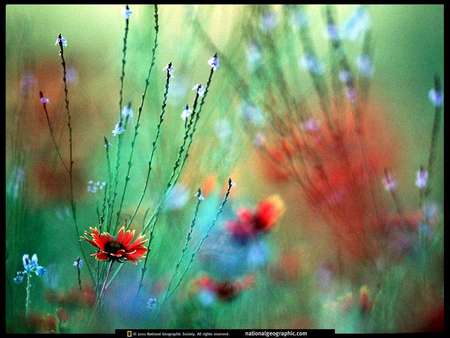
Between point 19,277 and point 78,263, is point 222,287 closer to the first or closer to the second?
point 78,263

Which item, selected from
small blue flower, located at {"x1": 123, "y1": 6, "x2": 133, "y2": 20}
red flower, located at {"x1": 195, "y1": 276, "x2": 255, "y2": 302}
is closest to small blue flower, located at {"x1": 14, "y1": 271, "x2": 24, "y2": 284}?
red flower, located at {"x1": 195, "y1": 276, "x2": 255, "y2": 302}

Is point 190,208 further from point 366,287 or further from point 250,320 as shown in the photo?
point 366,287

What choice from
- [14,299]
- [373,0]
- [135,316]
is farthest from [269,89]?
[14,299]

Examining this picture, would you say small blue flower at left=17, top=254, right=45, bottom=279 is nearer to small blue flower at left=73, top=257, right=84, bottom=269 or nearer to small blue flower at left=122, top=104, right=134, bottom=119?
small blue flower at left=73, top=257, right=84, bottom=269

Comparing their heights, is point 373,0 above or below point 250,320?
above

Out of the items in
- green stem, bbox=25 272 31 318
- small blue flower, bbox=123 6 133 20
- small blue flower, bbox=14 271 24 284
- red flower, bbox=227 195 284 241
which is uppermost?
small blue flower, bbox=123 6 133 20

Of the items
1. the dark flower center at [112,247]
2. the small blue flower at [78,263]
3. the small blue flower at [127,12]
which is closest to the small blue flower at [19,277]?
the small blue flower at [78,263]

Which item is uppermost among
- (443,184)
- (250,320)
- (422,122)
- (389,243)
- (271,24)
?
(271,24)
